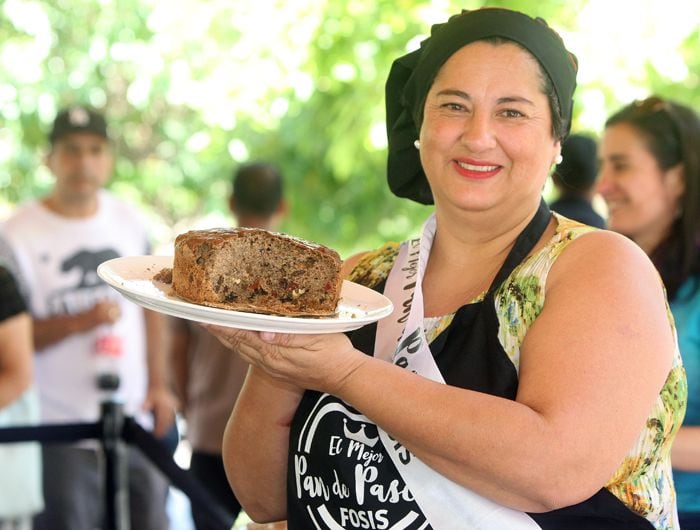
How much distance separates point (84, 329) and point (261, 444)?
2500 mm

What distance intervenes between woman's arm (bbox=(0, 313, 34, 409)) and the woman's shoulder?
1.96 metres

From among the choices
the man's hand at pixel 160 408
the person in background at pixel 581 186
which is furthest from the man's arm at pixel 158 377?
the person in background at pixel 581 186

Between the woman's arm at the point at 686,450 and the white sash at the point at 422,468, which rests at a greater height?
the white sash at the point at 422,468

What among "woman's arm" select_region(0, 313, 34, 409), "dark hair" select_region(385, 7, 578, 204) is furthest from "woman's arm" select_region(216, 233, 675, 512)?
"woman's arm" select_region(0, 313, 34, 409)

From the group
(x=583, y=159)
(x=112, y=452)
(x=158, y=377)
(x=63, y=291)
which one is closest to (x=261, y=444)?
(x=112, y=452)

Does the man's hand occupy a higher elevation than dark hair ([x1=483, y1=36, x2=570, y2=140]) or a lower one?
lower

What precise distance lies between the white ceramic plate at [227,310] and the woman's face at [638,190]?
1712mm

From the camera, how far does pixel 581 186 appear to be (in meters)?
4.46

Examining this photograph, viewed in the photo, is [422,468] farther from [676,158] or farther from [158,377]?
[158,377]

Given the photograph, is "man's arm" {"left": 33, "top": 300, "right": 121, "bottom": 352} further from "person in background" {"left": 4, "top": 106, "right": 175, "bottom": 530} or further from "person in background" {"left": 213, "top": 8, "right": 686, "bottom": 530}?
"person in background" {"left": 213, "top": 8, "right": 686, "bottom": 530}

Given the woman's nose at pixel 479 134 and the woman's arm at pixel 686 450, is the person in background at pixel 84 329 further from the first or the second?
the woman's nose at pixel 479 134

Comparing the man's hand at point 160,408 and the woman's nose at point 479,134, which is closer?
the woman's nose at point 479,134

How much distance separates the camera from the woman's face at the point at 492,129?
190cm

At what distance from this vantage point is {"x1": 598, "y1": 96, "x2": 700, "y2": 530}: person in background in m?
3.14
